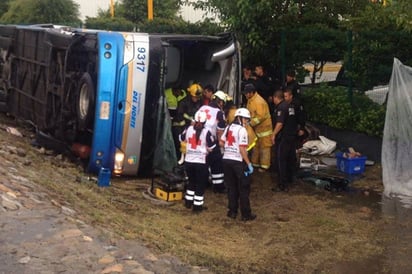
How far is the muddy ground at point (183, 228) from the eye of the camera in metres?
4.99

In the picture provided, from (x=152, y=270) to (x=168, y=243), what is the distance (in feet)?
3.29

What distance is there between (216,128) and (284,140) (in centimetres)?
129

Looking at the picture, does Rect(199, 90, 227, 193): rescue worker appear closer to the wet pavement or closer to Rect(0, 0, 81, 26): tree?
the wet pavement

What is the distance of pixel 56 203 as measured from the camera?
622 cm

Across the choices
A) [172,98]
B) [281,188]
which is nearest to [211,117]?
[281,188]

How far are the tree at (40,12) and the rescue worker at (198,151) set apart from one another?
23489mm

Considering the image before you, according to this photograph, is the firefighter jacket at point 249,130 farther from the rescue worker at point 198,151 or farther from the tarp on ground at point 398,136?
the tarp on ground at point 398,136

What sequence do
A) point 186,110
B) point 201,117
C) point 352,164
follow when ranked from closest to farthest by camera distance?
point 201,117 → point 186,110 → point 352,164

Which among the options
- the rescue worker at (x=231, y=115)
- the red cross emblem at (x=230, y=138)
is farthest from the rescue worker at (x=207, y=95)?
the red cross emblem at (x=230, y=138)

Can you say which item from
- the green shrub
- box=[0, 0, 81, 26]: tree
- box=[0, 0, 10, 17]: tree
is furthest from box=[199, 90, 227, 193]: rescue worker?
box=[0, 0, 10, 17]: tree

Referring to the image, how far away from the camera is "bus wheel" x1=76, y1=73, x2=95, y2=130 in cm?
857

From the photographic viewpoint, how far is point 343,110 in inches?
430

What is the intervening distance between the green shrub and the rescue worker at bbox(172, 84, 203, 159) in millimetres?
2877

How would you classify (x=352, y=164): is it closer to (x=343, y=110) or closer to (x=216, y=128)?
(x=343, y=110)
